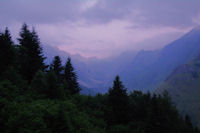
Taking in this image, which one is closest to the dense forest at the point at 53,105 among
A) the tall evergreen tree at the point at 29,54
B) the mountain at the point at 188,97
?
the tall evergreen tree at the point at 29,54

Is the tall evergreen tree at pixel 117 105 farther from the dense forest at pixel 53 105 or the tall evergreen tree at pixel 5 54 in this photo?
the tall evergreen tree at pixel 5 54

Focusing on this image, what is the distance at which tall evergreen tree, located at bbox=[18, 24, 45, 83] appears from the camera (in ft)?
72.0

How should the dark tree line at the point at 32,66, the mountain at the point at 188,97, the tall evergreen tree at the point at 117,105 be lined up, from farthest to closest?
the mountain at the point at 188,97
the tall evergreen tree at the point at 117,105
the dark tree line at the point at 32,66

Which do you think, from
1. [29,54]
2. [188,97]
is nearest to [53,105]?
[29,54]

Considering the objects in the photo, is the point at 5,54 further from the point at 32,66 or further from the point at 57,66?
the point at 57,66

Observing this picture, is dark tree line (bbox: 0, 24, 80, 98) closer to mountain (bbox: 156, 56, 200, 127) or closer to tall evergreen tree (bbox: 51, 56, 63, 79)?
tall evergreen tree (bbox: 51, 56, 63, 79)

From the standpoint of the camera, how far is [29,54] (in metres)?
23.7

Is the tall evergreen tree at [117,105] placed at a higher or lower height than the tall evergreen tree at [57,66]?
lower

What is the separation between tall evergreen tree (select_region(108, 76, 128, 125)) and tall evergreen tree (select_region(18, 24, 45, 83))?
12740mm

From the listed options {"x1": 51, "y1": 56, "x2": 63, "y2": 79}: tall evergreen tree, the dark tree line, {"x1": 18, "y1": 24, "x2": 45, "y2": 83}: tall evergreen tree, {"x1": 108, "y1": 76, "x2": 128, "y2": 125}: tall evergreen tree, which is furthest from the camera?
{"x1": 51, "y1": 56, "x2": 63, "y2": 79}: tall evergreen tree

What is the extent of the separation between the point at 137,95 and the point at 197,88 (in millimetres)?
188243

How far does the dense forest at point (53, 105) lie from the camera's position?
980 cm

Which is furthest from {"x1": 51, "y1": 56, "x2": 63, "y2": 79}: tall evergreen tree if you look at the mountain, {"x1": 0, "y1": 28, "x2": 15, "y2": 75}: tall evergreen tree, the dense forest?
the mountain

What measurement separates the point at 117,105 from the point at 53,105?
9805mm
